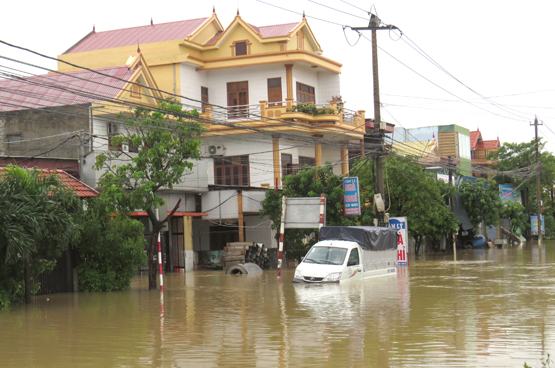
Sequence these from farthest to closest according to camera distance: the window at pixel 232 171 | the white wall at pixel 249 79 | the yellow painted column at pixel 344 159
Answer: the yellow painted column at pixel 344 159, the white wall at pixel 249 79, the window at pixel 232 171

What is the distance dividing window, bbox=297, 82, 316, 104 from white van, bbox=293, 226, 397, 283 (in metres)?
17.0

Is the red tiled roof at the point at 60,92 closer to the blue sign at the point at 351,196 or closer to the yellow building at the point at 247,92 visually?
the yellow building at the point at 247,92

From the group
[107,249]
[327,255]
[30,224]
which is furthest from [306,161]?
[30,224]

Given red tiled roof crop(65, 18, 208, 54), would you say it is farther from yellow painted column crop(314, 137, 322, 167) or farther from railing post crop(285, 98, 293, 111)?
yellow painted column crop(314, 137, 322, 167)

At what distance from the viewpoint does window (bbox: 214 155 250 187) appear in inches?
1927

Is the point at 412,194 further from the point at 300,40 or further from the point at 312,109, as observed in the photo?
the point at 300,40

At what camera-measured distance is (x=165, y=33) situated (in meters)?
50.8

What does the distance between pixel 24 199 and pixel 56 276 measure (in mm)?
6119

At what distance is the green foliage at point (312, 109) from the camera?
46.9 metres

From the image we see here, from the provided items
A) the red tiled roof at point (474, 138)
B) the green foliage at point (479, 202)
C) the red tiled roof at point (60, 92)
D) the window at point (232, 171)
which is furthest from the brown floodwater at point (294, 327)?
the red tiled roof at point (474, 138)

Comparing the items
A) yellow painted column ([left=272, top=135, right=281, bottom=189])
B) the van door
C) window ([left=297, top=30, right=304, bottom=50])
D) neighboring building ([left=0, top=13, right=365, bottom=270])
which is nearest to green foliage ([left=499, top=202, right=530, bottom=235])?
neighboring building ([left=0, top=13, right=365, bottom=270])

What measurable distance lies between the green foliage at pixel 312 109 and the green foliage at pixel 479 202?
19.6 m

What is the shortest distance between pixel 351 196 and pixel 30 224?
17.9m

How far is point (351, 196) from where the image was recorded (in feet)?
122
